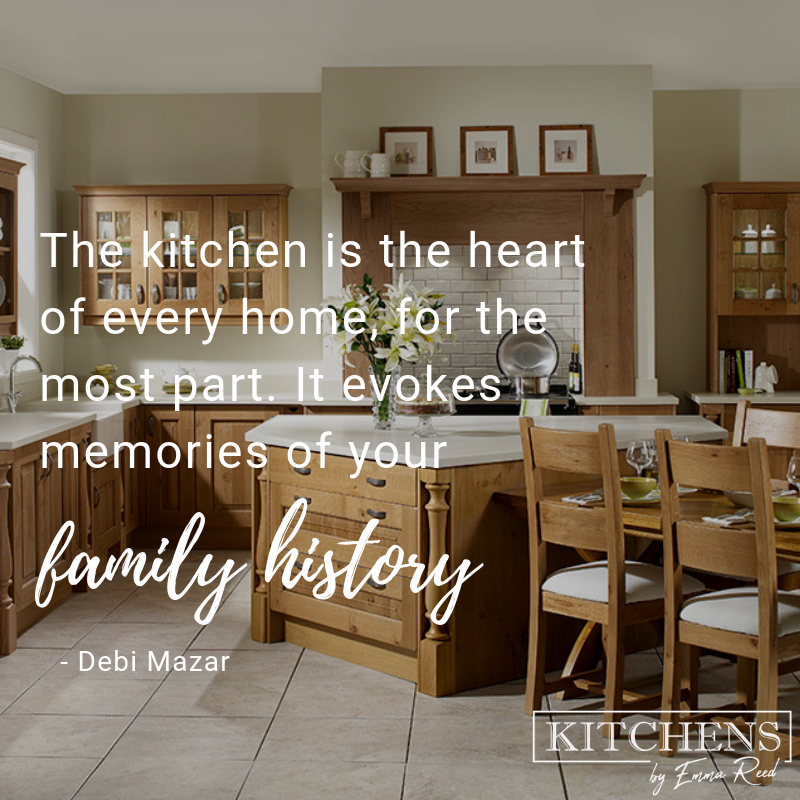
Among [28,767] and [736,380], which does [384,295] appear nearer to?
[736,380]

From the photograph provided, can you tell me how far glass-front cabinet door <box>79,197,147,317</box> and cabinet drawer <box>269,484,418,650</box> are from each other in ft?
8.98

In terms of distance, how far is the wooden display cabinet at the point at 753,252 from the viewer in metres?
6.59

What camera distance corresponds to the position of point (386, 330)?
434 cm

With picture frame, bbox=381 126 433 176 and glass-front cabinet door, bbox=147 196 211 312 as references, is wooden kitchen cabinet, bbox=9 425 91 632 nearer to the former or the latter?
glass-front cabinet door, bbox=147 196 211 312

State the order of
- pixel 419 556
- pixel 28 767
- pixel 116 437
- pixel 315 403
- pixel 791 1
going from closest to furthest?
pixel 28 767, pixel 419 556, pixel 791 1, pixel 116 437, pixel 315 403

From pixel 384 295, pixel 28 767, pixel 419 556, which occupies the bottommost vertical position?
pixel 28 767

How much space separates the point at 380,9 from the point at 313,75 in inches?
53.1

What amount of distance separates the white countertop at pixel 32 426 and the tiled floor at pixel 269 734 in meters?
0.86

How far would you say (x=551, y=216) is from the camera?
21.2 feet

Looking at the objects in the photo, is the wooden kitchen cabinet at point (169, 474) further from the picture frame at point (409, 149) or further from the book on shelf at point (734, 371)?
the book on shelf at point (734, 371)

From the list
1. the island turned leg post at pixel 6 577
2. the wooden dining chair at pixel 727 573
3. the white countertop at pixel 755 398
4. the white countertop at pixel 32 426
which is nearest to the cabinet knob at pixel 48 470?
the white countertop at pixel 32 426

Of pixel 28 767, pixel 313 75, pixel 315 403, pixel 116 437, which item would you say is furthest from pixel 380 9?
pixel 28 767

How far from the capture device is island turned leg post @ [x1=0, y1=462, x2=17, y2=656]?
14.3 feet

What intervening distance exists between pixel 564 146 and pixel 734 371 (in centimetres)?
177
